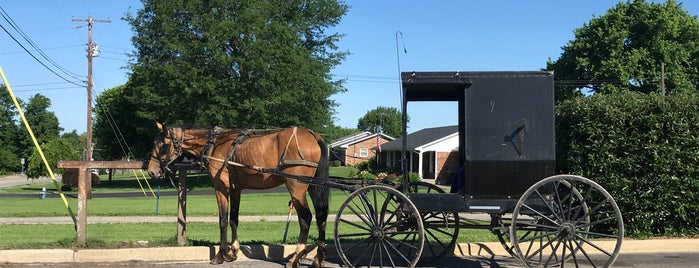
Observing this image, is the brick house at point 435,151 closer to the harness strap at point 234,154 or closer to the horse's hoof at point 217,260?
the harness strap at point 234,154

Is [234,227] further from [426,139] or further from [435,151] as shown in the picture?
[426,139]

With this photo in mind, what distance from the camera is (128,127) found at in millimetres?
49812

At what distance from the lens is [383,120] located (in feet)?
438

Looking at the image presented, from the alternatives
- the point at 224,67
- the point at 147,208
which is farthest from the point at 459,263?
the point at 224,67

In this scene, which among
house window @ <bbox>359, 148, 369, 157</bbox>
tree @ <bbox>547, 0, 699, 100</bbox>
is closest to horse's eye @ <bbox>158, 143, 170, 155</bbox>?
tree @ <bbox>547, 0, 699, 100</bbox>

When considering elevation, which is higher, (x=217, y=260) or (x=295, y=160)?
(x=295, y=160)

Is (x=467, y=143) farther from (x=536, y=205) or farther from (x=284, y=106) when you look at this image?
(x=284, y=106)

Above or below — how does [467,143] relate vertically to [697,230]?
above

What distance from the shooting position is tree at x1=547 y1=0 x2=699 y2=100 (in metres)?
38.0

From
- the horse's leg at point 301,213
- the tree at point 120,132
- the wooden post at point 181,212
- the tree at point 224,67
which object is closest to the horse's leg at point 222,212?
the horse's leg at point 301,213

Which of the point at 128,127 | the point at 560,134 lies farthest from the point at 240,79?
the point at 560,134

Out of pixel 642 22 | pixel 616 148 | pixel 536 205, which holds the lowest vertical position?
pixel 536 205

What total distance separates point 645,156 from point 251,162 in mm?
6478

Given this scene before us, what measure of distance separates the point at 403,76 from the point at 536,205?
218 centimetres
